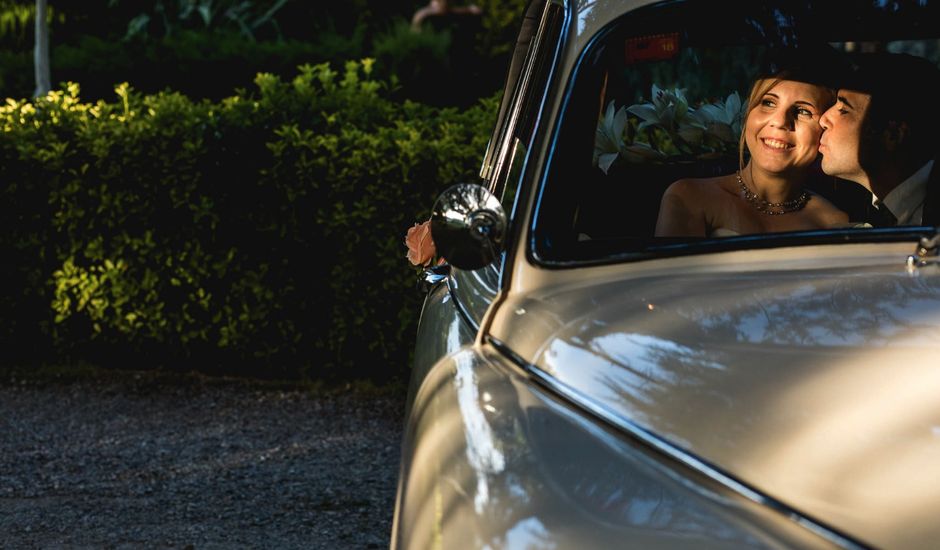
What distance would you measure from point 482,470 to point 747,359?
1.35 ft

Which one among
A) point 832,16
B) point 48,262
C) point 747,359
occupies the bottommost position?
point 48,262

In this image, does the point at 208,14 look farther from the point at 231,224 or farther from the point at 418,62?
the point at 231,224

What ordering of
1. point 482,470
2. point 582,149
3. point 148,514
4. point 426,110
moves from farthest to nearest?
point 426,110
point 148,514
point 582,149
point 482,470

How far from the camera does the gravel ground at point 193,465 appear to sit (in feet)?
15.9

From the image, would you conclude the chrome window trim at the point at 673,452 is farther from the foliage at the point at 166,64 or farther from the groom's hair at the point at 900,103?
the foliage at the point at 166,64

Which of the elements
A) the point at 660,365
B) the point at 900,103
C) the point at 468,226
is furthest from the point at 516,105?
the point at 660,365

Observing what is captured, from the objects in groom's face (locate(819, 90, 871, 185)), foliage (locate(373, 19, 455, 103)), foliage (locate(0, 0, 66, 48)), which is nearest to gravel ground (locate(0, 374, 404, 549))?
groom's face (locate(819, 90, 871, 185))

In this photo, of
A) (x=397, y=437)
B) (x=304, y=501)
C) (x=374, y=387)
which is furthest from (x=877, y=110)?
(x=374, y=387)

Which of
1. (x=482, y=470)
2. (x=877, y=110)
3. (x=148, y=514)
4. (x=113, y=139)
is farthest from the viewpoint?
(x=113, y=139)

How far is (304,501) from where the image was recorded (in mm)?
5234

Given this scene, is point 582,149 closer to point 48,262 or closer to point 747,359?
Result: point 747,359

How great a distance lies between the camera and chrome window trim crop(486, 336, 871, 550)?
153 centimetres

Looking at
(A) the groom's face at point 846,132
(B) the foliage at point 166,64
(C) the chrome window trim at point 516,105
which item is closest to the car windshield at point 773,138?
(A) the groom's face at point 846,132

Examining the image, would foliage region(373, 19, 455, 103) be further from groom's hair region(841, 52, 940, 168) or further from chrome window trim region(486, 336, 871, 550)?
chrome window trim region(486, 336, 871, 550)
